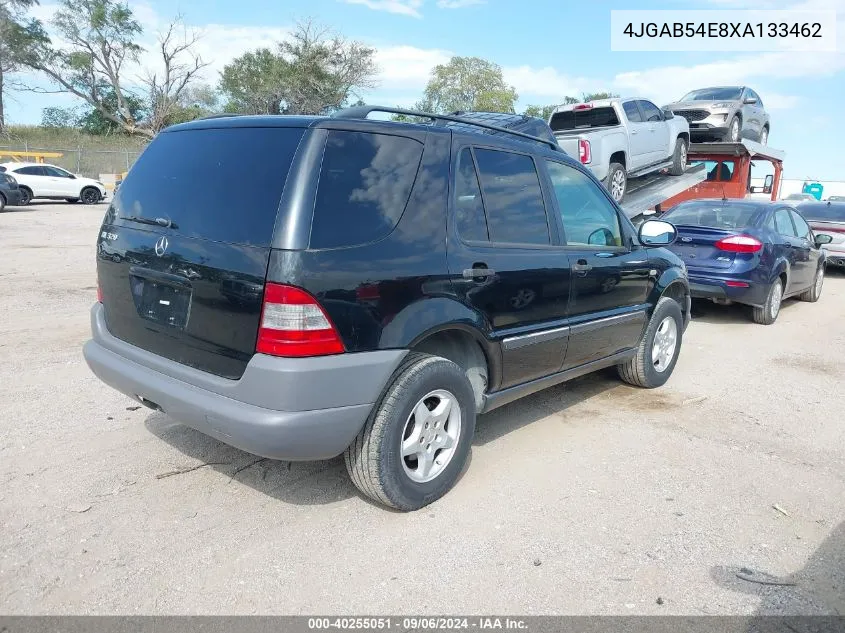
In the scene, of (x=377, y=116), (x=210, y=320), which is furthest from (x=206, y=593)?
(x=377, y=116)

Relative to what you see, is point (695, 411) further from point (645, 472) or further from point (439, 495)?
point (439, 495)

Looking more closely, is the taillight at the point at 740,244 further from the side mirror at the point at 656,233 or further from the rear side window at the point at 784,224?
the side mirror at the point at 656,233

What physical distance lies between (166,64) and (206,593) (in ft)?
165

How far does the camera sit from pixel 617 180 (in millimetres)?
10406

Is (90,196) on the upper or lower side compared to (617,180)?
lower

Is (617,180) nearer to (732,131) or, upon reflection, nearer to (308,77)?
(732,131)

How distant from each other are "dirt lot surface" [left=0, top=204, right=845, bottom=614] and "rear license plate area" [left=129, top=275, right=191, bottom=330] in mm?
946

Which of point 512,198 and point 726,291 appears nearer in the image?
point 512,198

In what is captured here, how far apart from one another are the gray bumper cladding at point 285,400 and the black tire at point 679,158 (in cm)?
1096

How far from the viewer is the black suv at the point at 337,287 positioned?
286 cm

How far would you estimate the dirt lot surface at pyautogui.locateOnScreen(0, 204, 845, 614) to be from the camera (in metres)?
2.75

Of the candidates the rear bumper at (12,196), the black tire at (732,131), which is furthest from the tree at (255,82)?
the black tire at (732,131)

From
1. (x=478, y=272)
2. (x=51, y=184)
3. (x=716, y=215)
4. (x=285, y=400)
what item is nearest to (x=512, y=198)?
(x=478, y=272)

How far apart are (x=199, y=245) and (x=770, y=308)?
305 inches
